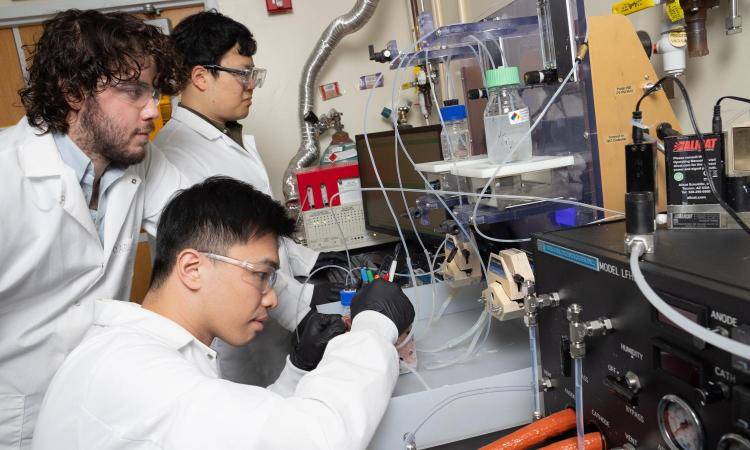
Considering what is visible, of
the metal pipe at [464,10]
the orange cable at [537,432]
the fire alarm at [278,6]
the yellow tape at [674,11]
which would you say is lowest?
the orange cable at [537,432]

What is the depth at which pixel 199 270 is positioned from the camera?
972 mm

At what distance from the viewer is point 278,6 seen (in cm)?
285

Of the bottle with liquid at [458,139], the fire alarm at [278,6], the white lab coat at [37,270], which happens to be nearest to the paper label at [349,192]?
the fire alarm at [278,6]

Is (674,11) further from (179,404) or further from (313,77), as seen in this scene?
(313,77)

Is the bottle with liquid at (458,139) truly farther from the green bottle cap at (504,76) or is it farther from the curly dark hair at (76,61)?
the curly dark hair at (76,61)

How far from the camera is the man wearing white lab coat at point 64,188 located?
1.18 m

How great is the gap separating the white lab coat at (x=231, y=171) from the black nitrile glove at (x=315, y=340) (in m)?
0.41

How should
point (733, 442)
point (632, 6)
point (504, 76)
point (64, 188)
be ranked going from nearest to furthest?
1. point (733, 442)
2. point (504, 76)
3. point (632, 6)
4. point (64, 188)

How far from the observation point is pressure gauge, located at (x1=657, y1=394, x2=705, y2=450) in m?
0.57

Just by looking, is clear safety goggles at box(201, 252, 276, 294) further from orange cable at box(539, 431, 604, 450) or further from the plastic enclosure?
orange cable at box(539, 431, 604, 450)

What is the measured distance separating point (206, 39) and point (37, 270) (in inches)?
38.6

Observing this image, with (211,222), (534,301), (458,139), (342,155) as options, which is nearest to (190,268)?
(211,222)

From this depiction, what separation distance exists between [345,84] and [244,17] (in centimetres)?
65

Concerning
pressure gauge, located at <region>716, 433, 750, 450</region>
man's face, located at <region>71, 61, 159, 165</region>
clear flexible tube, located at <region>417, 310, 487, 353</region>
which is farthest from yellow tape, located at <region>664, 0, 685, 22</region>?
man's face, located at <region>71, 61, 159, 165</region>
